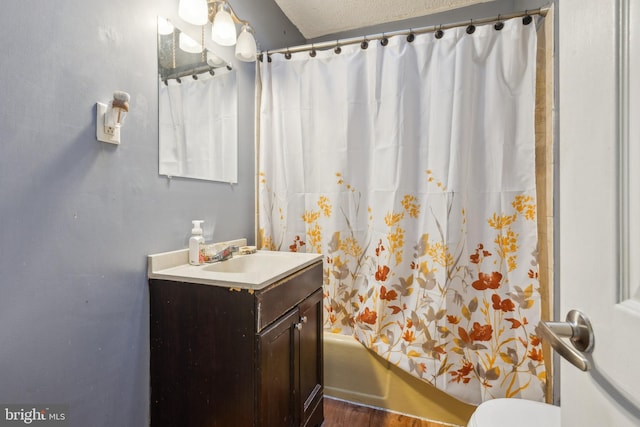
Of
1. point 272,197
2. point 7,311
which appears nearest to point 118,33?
point 7,311

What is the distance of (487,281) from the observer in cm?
151

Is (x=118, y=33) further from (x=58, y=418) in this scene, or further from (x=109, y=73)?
(x=58, y=418)

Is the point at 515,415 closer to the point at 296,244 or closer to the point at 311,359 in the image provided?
the point at 311,359

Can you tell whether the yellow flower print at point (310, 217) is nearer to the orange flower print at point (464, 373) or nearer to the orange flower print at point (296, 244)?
the orange flower print at point (296, 244)

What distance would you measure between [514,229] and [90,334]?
179cm

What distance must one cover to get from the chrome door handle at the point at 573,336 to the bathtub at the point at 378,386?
4.52 feet

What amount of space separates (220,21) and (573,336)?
1598 millimetres

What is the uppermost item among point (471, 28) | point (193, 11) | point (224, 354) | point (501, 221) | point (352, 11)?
point (352, 11)

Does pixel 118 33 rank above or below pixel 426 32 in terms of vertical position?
below

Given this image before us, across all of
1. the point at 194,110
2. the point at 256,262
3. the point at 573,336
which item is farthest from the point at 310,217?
the point at 573,336

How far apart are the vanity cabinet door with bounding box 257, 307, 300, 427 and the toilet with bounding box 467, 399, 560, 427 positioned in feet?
2.10

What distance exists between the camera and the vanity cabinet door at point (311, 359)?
4.23 feet

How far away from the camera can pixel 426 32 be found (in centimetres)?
160

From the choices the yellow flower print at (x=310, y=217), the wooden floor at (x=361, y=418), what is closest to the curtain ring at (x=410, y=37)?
the yellow flower print at (x=310, y=217)
